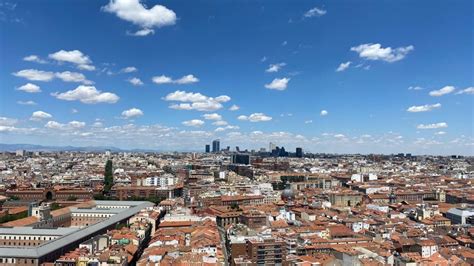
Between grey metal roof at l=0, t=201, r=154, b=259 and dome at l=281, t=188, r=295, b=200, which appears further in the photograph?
dome at l=281, t=188, r=295, b=200

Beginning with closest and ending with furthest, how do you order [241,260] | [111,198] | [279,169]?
[241,260] → [111,198] → [279,169]

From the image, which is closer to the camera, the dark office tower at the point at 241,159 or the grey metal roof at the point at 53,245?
the grey metal roof at the point at 53,245

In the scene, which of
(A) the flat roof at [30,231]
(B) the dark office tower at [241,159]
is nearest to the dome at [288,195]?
(A) the flat roof at [30,231]

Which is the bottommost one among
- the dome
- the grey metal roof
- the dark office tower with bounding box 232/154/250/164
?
the grey metal roof

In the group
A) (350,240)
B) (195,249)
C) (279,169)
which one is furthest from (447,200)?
(279,169)

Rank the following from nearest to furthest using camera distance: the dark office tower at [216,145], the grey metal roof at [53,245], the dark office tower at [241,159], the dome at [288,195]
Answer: the grey metal roof at [53,245] < the dome at [288,195] < the dark office tower at [241,159] < the dark office tower at [216,145]

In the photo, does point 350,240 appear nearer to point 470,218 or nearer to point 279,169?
point 470,218

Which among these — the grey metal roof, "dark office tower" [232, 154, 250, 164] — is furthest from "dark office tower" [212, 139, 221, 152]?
the grey metal roof

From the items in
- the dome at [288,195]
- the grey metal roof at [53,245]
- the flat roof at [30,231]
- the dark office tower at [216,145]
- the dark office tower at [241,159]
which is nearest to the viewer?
the grey metal roof at [53,245]

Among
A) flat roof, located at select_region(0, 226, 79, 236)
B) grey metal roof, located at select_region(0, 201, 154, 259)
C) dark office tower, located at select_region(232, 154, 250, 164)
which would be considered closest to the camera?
grey metal roof, located at select_region(0, 201, 154, 259)

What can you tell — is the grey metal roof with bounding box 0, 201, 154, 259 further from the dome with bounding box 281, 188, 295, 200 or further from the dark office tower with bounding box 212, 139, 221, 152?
the dark office tower with bounding box 212, 139, 221, 152

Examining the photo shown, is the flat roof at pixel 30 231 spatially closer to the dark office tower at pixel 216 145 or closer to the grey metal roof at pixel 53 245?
the grey metal roof at pixel 53 245
